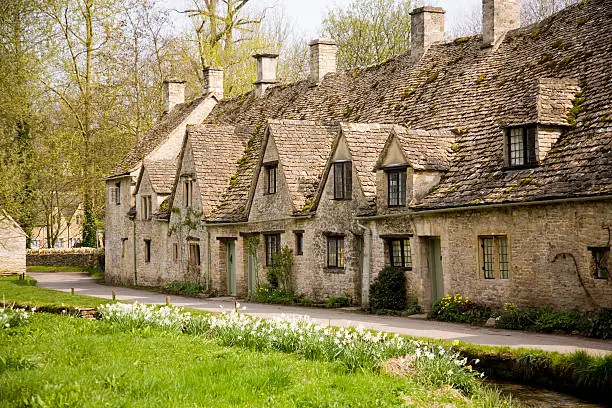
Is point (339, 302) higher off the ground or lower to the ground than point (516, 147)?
lower

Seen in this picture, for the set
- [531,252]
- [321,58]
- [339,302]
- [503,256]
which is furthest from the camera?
[321,58]

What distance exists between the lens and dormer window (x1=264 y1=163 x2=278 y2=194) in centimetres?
3422

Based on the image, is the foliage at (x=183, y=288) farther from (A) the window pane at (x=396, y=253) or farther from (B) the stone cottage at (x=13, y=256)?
(B) the stone cottage at (x=13, y=256)

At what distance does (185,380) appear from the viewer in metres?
14.2

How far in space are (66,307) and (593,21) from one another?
18047 millimetres

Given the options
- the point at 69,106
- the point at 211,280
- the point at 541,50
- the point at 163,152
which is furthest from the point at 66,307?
the point at 69,106

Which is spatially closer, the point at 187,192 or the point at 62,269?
the point at 187,192

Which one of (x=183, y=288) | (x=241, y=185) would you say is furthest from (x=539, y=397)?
(x=183, y=288)

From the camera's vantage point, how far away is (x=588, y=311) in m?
21.1

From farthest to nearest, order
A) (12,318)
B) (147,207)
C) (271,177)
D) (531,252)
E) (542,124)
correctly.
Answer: (147,207) → (271,177) → (542,124) → (531,252) → (12,318)

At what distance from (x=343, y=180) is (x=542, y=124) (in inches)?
328

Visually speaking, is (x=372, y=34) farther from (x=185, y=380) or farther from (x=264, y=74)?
(x=185, y=380)

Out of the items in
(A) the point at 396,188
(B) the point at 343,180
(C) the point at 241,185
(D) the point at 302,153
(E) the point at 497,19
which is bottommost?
(A) the point at 396,188

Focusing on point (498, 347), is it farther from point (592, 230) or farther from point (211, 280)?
point (211, 280)
